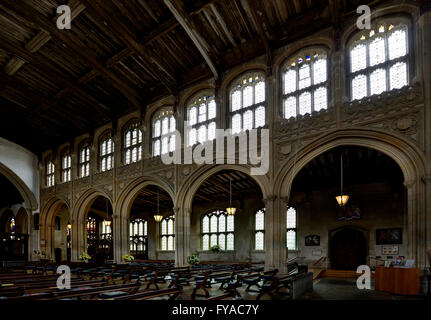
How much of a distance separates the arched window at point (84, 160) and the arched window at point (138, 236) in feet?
20.4

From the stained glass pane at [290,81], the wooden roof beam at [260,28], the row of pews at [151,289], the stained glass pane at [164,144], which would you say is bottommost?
the row of pews at [151,289]

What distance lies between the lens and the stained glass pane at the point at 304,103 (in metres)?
12.5

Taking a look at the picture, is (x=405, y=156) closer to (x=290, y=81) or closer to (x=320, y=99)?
(x=320, y=99)

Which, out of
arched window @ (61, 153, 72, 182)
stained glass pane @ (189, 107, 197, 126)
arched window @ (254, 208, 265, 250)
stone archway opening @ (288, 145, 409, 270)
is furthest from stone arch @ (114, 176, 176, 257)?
stone archway opening @ (288, 145, 409, 270)

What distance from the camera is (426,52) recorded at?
991cm

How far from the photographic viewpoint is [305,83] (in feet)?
41.9

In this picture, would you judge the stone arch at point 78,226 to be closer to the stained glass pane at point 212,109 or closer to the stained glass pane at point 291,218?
the stained glass pane at point 212,109

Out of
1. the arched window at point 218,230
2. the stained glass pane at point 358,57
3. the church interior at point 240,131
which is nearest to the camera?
the church interior at point 240,131

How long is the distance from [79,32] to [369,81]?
1188cm

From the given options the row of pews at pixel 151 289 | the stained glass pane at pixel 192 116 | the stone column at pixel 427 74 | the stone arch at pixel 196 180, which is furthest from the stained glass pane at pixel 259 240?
the stone column at pixel 427 74

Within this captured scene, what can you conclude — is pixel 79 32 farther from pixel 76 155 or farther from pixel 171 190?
pixel 76 155

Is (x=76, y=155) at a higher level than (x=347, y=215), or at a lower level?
higher
